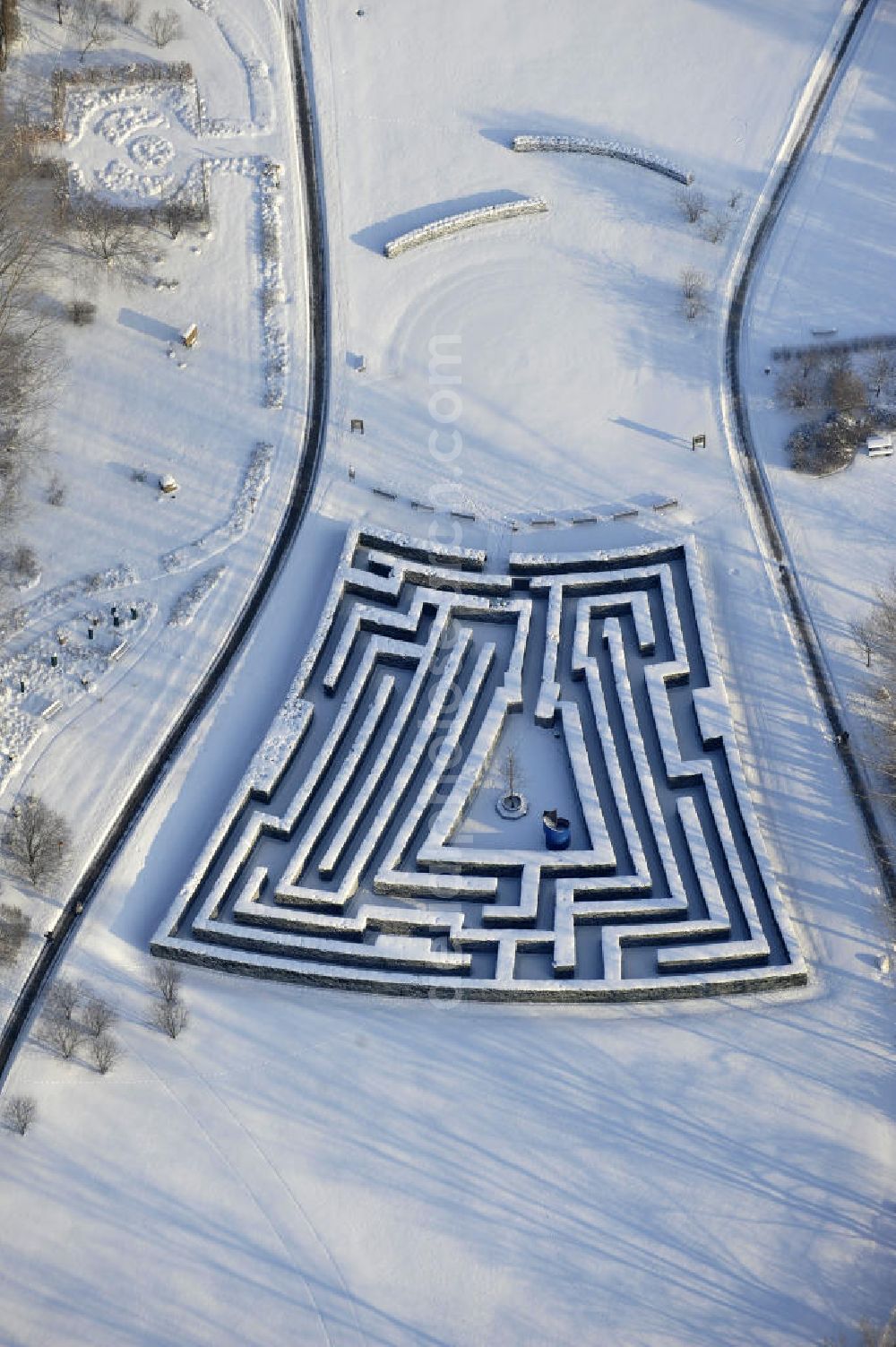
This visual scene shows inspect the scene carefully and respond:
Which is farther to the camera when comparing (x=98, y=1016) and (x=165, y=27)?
(x=165, y=27)

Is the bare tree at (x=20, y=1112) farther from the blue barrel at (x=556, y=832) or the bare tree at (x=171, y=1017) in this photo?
the blue barrel at (x=556, y=832)

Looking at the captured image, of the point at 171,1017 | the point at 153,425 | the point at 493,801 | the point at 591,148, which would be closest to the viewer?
the point at 171,1017

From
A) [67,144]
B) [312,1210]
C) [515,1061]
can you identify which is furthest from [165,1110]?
[67,144]

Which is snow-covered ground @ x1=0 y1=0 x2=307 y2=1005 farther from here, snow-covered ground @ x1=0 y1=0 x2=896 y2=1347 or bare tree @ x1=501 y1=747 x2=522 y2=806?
bare tree @ x1=501 y1=747 x2=522 y2=806

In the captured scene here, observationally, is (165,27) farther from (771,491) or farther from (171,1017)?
(171,1017)

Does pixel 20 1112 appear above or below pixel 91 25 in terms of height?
below

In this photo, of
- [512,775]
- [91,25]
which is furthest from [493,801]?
[91,25]

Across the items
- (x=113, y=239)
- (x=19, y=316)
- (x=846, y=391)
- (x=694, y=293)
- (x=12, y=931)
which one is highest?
(x=694, y=293)

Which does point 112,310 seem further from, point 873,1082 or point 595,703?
point 873,1082
